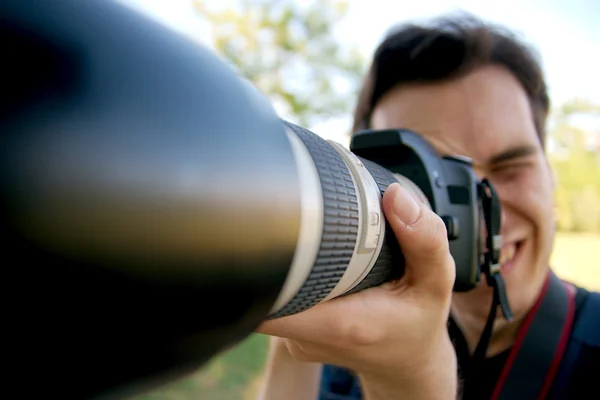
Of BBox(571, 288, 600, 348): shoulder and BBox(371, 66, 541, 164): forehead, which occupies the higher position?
BBox(371, 66, 541, 164): forehead

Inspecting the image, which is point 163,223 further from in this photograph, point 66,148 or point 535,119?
point 535,119

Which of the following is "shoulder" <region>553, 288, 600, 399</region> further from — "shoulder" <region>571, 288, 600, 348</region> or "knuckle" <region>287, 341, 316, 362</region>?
"knuckle" <region>287, 341, 316, 362</region>

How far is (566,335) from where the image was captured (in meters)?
0.75

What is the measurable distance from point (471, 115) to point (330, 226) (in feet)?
1.80

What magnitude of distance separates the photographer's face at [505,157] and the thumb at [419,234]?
39cm

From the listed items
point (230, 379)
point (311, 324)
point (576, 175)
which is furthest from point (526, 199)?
point (576, 175)

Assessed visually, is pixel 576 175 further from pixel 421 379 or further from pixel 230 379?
pixel 421 379

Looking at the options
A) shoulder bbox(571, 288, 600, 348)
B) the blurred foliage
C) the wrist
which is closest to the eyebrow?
shoulder bbox(571, 288, 600, 348)

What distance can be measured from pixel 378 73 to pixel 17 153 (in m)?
0.84

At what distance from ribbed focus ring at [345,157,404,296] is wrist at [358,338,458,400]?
0.09m

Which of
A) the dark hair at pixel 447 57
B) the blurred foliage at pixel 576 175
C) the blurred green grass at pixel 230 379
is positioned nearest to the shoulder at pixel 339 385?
the blurred green grass at pixel 230 379

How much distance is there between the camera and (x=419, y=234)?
1.38 feet

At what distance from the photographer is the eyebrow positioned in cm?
80

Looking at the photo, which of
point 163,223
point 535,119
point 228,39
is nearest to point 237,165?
point 163,223
